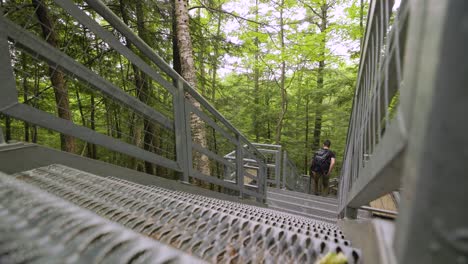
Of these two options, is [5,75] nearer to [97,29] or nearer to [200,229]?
[97,29]

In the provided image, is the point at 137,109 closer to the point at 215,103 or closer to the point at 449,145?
the point at 449,145

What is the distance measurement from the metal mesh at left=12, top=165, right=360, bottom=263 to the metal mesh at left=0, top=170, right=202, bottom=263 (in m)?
0.32

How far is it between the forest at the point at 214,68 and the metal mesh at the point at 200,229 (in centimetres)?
110

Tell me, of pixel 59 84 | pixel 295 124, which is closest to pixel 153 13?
pixel 59 84

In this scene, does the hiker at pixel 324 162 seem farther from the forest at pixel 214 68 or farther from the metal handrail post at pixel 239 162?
the metal handrail post at pixel 239 162

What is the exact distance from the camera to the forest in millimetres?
4703

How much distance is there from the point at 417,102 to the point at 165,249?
0.67 m

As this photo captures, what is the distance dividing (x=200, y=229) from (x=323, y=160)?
5.65 meters

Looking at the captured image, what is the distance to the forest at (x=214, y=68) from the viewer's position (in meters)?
4.70

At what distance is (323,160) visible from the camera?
19.9ft

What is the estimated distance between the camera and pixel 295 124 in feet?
40.4

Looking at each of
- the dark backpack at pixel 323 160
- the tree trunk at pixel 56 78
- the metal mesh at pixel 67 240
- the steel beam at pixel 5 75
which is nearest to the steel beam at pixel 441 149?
the metal mesh at pixel 67 240

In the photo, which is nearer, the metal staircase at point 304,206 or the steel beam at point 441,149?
the steel beam at point 441,149

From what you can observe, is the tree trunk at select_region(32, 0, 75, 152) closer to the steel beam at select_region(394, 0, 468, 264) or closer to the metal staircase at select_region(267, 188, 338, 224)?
the metal staircase at select_region(267, 188, 338, 224)
